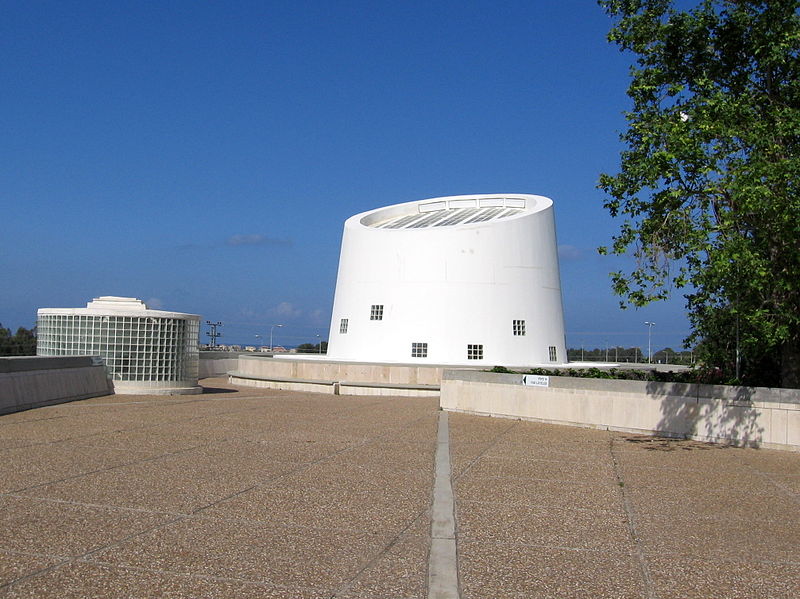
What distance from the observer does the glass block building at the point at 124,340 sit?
1994 cm

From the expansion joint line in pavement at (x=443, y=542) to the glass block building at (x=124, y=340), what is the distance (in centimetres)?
1257

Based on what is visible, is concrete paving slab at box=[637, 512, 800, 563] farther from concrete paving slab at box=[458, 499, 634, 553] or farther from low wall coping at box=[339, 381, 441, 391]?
low wall coping at box=[339, 381, 441, 391]

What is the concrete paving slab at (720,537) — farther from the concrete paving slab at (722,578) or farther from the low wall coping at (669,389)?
the low wall coping at (669,389)

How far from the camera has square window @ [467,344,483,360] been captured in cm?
Answer: 2800

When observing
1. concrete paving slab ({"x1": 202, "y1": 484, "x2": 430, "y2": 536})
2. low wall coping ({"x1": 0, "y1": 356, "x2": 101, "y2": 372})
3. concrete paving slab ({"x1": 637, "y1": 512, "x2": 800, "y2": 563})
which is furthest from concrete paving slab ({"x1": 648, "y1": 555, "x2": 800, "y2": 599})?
low wall coping ({"x1": 0, "y1": 356, "x2": 101, "y2": 372})

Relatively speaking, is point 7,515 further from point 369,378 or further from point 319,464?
point 369,378

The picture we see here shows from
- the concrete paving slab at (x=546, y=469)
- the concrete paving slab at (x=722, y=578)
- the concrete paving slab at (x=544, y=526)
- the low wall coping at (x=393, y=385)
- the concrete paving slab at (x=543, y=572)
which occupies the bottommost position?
the concrete paving slab at (x=722, y=578)

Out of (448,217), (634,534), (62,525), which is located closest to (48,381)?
(62,525)

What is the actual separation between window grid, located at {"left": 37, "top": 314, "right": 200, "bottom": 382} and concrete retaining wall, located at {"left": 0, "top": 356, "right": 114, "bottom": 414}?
1.95 feet

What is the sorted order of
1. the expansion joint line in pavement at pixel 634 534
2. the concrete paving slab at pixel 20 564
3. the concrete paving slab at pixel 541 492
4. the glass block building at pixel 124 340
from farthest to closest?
1. the glass block building at pixel 124 340
2. the concrete paving slab at pixel 541 492
3. the expansion joint line in pavement at pixel 634 534
4. the concrete paving slab at pixel 20 564

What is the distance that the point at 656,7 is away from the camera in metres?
13.2

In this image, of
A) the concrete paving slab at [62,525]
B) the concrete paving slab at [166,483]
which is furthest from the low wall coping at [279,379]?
the concrete paving slab at [62,525]

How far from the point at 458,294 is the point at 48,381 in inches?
604

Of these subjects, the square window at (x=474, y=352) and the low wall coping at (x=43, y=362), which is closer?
the low wall coping at (x=43, y=362)
